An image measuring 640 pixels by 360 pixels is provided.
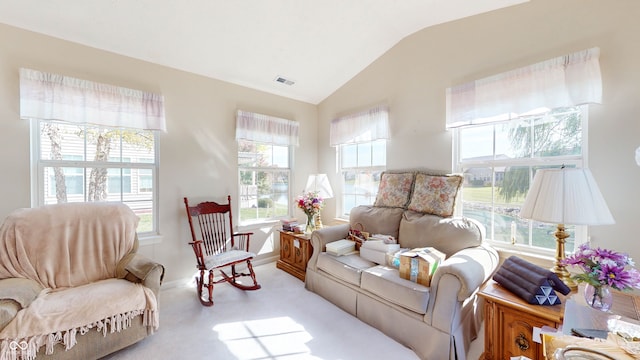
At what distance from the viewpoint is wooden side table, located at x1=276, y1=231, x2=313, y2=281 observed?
2949 mm

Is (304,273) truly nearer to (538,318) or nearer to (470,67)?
(538,318)

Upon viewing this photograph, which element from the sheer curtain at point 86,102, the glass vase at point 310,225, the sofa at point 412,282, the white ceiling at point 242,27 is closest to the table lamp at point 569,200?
the sofa at point 412,282

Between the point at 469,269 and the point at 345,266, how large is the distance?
1.01 metres

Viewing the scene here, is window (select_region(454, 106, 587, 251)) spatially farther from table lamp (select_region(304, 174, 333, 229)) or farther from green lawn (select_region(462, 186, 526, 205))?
table lamp (select_region(304, 174, 333, 229))

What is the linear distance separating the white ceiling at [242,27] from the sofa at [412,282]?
5.17ft

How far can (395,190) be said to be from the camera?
2.84m

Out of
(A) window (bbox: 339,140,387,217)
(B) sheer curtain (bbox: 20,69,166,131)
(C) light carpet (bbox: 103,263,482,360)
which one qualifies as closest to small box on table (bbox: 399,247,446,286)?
(C) light carpet (bbox: 103,263,482,360)

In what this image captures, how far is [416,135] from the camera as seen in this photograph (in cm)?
282

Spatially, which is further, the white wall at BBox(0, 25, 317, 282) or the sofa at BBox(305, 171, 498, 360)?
the white wall at BBox(0, 25, 317, 282)

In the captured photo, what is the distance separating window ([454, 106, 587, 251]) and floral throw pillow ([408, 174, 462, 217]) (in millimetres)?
220

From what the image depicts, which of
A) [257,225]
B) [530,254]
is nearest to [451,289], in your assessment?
[530,254]

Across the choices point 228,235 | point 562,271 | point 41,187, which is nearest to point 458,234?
point 562,271

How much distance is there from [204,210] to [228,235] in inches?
18.8

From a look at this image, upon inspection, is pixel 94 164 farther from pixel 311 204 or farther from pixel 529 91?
pixel 529 91
